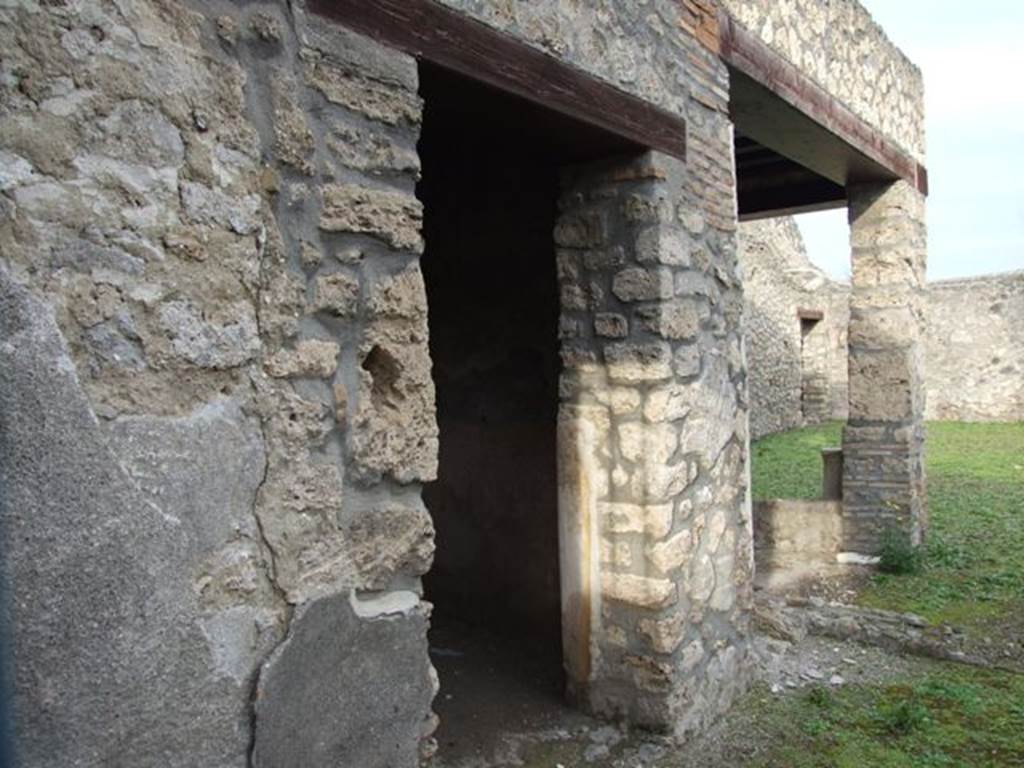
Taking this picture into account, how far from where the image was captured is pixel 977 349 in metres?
15.5

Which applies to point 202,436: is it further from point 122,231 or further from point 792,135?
point 792,135

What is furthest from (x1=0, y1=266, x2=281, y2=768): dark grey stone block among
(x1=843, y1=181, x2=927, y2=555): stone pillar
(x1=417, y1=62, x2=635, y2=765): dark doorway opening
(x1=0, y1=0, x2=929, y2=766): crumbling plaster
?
(x1=843, y1=181, x2=927, y2=555): stone pillar

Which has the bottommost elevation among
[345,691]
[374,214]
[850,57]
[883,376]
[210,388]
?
[345,691]

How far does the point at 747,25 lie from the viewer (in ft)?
13.3

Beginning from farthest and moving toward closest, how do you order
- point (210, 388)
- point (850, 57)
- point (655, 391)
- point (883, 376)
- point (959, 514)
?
point (959, 514), point (883, 376), point (850, 57), point (655, 391), point (210, 388)

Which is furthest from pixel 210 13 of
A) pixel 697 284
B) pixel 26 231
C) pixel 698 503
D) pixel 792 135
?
pixel 792 135

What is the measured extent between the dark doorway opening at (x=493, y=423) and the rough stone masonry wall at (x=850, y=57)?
1455 millimetres

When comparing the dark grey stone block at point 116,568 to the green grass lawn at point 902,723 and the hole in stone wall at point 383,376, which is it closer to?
the hole in stone wall at point 383,376

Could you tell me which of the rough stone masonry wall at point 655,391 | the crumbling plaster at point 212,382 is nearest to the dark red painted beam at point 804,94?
the rough stone masonry wall at point 655,391

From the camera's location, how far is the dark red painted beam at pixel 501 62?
2115 millimetres

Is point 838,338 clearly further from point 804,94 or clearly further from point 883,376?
point 804,94

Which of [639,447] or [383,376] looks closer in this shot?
[383,376]

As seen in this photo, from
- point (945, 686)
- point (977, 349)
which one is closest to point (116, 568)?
point (945, 686)

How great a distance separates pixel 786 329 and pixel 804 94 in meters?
11.2
